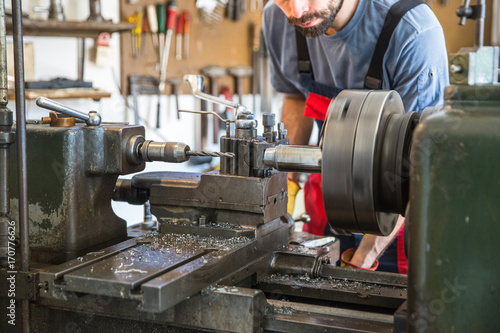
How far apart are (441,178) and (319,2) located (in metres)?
1.16

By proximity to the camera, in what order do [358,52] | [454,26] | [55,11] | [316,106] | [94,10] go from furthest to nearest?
[454,26], [94,10], [55,11], [316,106], [358,52]

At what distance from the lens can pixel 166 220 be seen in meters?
1.28

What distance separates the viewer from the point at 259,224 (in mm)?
1222

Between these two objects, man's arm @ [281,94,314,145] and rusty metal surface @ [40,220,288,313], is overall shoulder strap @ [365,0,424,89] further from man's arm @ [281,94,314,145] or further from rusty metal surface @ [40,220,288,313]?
rusty metal surface @ [40,220,288,313]

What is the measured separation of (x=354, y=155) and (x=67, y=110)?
60cm

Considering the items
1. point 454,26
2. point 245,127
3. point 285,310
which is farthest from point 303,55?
point 454,26

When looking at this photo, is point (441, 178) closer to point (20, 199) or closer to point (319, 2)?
point (20, 199)

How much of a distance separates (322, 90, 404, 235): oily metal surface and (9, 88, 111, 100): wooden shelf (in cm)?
222

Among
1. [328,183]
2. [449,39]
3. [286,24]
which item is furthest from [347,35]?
[449,39]


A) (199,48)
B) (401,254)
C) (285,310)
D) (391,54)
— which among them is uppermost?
(199,48)

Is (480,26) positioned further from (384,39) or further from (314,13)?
(314,13)

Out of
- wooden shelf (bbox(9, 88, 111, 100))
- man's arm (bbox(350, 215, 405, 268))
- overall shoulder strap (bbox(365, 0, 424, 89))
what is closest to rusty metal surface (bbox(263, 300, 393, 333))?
man's arm (bbox(350, 215, 405, 268))

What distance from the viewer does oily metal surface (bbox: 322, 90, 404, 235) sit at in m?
0.91

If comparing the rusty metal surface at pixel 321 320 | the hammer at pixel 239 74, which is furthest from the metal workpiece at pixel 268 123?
the hammer at pixel 239 74
